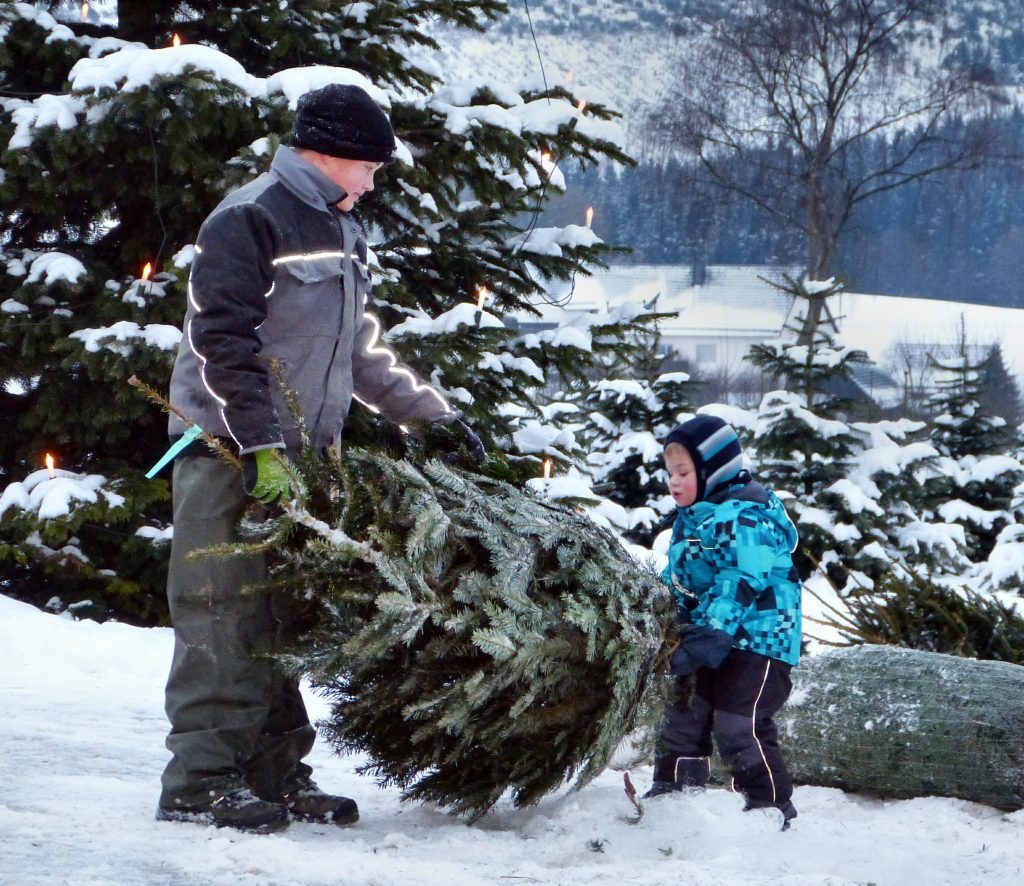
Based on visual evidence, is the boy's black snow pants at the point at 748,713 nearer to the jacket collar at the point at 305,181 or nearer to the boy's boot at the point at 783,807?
the boy's boot at the point at 783,807

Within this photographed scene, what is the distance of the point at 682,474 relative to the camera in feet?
11.8

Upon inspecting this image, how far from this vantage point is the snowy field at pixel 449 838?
106 inches

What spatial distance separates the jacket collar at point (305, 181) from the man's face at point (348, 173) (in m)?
0.03

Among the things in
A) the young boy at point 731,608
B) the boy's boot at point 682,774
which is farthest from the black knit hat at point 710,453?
the boy's boot at point 682,774

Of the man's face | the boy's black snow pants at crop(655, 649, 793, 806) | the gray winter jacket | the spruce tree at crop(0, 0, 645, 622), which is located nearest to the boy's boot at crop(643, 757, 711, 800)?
the boy's black snow pants at crop(655, 649, 793, 806)

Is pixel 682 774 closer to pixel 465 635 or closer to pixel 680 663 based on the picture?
pixel 680 663

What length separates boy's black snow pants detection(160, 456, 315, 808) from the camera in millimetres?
3014

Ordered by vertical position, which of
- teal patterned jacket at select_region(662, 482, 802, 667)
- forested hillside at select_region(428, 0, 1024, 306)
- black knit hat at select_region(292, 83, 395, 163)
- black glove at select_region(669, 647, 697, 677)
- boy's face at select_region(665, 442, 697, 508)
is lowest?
black glove at select_region(669, 647, 697, 677)

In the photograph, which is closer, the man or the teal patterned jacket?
the man

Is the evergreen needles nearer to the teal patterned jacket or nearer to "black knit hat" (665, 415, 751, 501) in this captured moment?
the teal patterned jacket

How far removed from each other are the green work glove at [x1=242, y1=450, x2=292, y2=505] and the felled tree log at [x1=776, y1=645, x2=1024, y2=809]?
8.10ft

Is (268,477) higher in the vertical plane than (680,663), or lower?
higher

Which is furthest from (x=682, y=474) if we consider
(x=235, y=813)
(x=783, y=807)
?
(x=235, y=813)

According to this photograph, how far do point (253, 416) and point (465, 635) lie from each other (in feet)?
2.50
